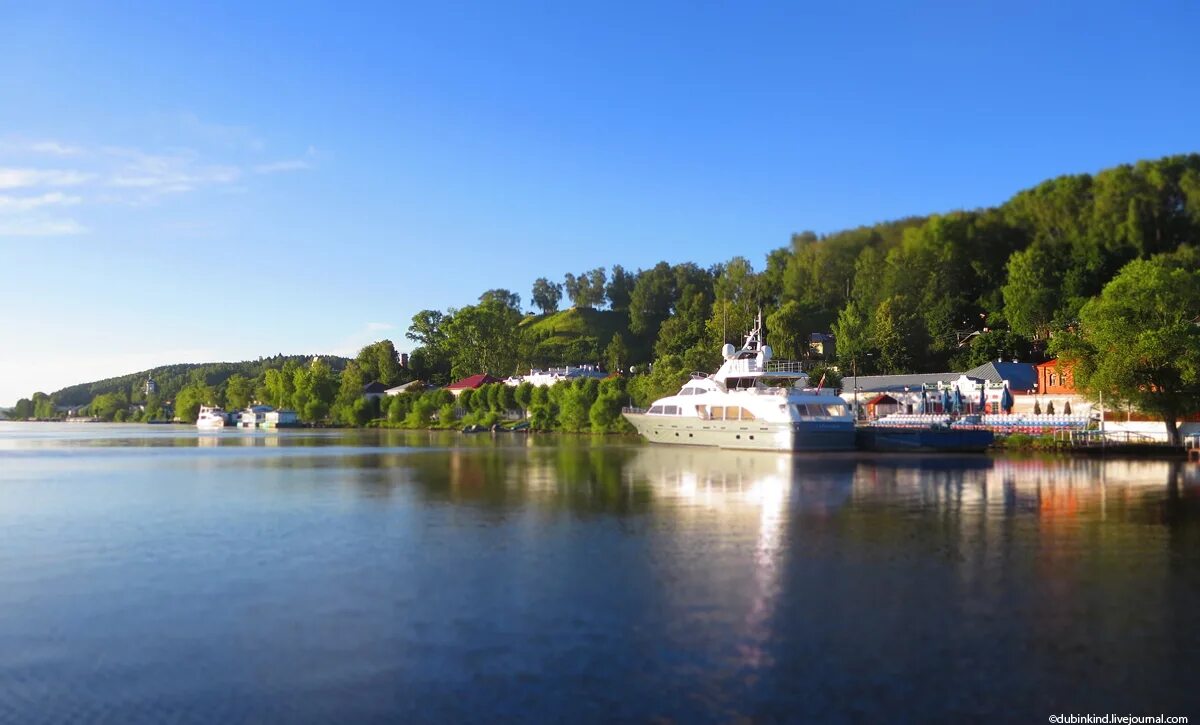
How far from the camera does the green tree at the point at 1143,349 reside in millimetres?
50347

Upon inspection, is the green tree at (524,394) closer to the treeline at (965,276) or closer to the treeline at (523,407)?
the treeline at (523,407)

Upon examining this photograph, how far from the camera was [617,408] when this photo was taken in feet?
321

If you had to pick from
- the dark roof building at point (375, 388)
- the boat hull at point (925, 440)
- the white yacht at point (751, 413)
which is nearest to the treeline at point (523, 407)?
the dark roof building at point (375, 388)

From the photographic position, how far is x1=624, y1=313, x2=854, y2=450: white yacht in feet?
189

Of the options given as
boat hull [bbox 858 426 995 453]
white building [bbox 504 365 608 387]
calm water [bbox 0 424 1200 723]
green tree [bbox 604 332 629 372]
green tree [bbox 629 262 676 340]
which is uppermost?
green tree [bbox 629 262 676 340]

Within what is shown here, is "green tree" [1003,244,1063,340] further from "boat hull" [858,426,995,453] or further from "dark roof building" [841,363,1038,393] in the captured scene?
"boat hull" [858,426,995,453]

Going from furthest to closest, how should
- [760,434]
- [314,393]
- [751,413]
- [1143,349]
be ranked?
1. [314,393]
2. [751,413]
3. [760,434]
4. [1143,349]

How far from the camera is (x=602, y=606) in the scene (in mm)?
16422

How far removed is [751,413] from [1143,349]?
74.8 feet

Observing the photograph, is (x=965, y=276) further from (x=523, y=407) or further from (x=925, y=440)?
(x=925, y=440)

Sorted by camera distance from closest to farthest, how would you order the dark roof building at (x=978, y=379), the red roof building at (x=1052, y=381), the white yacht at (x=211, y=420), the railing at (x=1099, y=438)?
the railing at (x=1099, y=438), the red roof building at (x=1052, y=381), the dark roof building at (x=978, y=379), the white yacht at (x=211, y=420)

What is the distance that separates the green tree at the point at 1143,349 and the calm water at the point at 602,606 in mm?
19549

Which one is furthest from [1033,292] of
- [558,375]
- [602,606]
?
[602,606]

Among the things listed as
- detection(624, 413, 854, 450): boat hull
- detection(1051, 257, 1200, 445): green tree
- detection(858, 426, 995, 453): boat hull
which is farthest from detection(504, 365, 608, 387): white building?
detection(1051, 257, 1200, 445): green tree
